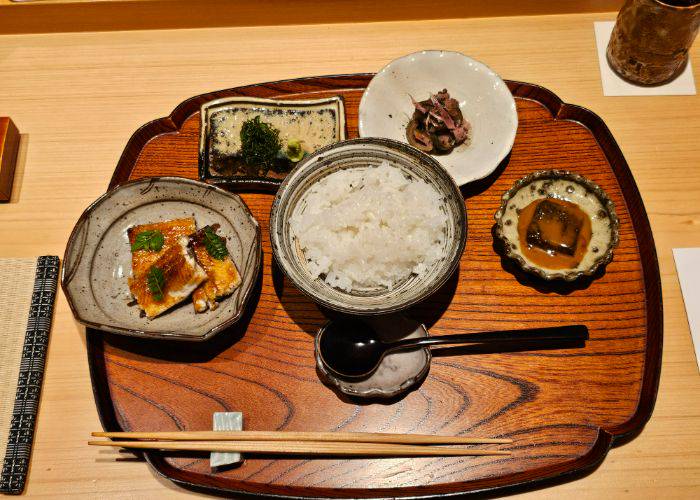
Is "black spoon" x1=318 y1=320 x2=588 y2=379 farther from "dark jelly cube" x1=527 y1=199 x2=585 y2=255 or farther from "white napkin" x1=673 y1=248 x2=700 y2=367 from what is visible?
"white napkin" x1=673 y1=248 x2=700 y2=367

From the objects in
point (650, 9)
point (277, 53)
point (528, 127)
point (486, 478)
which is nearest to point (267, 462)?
point (486, 478)

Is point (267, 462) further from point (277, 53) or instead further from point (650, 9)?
point (650, 9)

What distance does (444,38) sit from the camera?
3.32 metres

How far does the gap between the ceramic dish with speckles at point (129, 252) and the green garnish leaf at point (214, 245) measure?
0.23ft

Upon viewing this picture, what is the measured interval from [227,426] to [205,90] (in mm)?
2041

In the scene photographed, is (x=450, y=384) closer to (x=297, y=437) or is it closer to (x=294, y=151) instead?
(x=297, y=437)

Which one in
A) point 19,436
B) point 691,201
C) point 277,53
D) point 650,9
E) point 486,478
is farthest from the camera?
point 277,53

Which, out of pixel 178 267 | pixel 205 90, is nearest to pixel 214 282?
pixel 178 267

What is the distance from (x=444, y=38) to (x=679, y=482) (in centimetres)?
280

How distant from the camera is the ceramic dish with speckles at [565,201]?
246 centimetres

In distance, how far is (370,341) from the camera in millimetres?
2346

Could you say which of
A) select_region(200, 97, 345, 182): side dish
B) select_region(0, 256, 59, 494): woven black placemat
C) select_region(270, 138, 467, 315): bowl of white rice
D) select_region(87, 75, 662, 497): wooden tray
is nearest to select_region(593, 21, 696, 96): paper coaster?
select_region(87, 75, 662, 497): wooden tray

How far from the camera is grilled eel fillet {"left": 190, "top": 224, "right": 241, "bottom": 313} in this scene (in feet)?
8.05

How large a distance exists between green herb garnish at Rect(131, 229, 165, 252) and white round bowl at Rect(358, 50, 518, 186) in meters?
1.22
